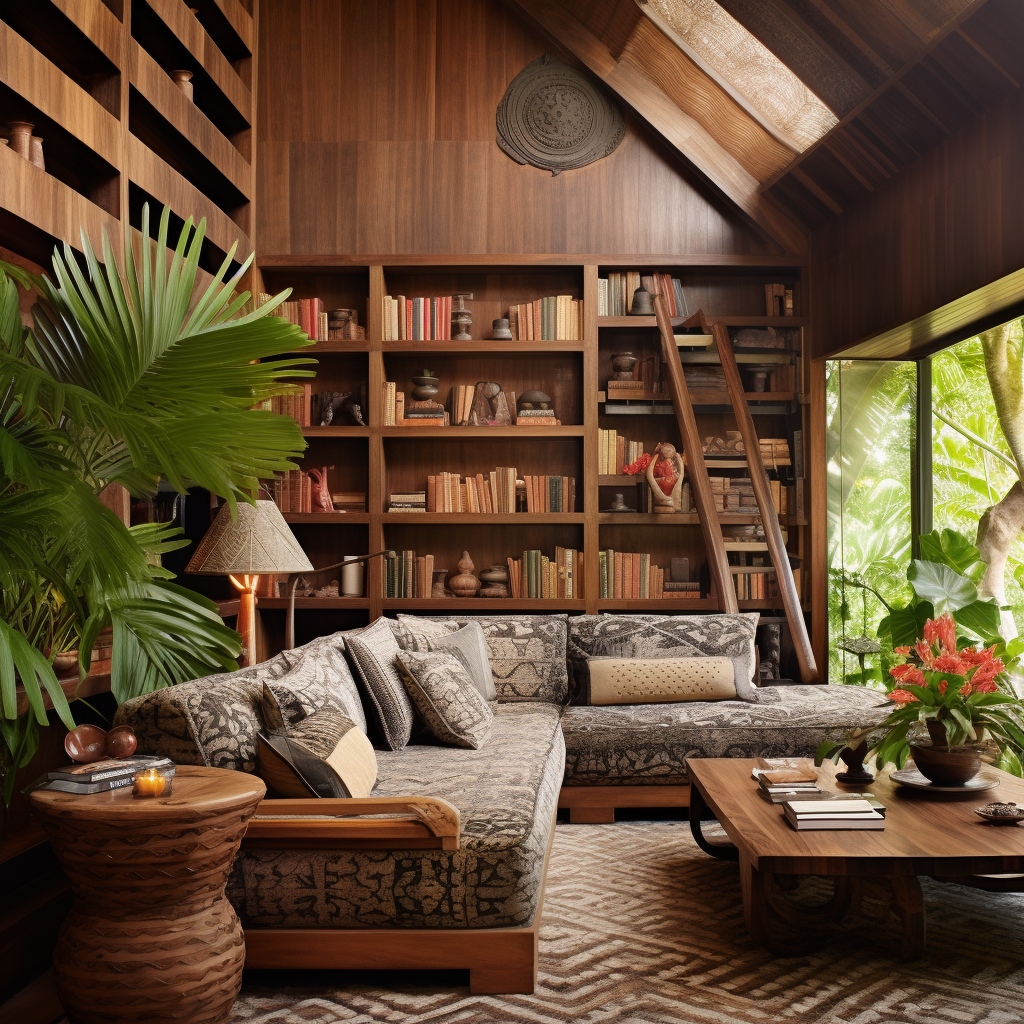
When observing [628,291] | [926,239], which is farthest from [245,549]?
[926,239]

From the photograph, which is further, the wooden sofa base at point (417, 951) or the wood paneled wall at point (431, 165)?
the wood paneled wall at point (431, 165)

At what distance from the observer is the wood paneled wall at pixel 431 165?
5598mm

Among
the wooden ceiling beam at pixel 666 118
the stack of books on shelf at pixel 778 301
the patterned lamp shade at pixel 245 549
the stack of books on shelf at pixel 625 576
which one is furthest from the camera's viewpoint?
the stack of books on shelf at pixel 778 301

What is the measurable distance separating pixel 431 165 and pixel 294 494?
1943 millimetres

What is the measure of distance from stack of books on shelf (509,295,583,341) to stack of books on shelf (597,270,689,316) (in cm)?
14

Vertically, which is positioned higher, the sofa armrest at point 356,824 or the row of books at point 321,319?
the row of books at point 321,319

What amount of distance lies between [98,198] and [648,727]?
294 centimetres

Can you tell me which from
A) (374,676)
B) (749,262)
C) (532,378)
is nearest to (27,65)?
(374,676)

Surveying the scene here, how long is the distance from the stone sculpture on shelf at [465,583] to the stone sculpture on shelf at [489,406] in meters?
0.74

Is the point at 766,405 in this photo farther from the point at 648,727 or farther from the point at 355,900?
the point at 355,900

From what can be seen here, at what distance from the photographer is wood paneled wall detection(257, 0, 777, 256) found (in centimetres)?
560

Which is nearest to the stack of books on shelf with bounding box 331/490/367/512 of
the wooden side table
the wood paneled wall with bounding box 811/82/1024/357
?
the wood paneled wall with bounding box 811/82/1024/357

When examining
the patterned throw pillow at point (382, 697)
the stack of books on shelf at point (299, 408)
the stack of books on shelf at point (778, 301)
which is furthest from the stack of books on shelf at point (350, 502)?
the stack of books on shelf at point (778, 301)

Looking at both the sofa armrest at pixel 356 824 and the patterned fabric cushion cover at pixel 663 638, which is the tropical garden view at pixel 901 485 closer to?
the patterned fabric cushion cover at pixel 663 638
